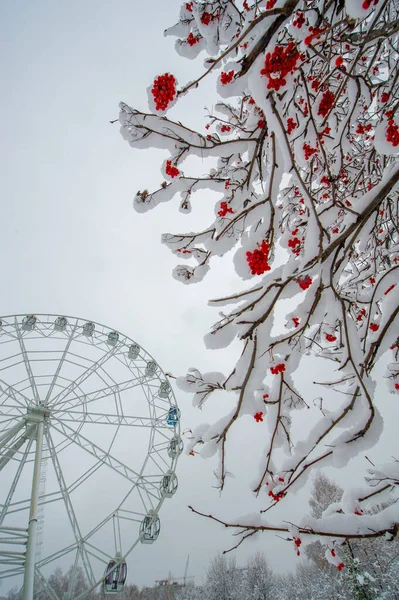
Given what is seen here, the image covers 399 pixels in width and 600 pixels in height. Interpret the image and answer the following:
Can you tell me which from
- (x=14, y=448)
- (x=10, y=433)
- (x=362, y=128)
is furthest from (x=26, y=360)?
(x=362, y=128)

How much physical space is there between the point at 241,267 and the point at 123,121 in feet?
3.52

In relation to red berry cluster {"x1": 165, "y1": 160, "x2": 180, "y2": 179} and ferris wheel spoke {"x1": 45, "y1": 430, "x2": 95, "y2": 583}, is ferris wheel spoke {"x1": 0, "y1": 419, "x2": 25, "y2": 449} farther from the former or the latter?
red berry cluster {"x1": 165, "y1": 160, "x2": 180, "y2": 179}

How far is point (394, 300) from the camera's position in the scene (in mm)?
1411

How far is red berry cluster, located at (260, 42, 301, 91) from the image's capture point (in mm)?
1247

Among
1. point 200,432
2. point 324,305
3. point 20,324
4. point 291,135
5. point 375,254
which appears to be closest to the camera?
point 324,305

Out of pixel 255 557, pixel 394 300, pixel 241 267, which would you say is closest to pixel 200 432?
pixel 241 267

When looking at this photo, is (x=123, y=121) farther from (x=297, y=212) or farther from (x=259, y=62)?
(x=297, y=212)

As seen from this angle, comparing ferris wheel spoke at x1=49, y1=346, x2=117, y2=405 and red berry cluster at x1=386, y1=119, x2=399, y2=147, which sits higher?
ferris wheel spoke at x1=49, y1=346, x2=117, y2=405

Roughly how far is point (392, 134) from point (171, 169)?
124cm

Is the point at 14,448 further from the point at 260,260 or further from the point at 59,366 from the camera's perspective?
the point at 260,260

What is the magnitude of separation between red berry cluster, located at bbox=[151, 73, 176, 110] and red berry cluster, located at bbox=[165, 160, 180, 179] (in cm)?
40

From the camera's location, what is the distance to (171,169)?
1.94 metres

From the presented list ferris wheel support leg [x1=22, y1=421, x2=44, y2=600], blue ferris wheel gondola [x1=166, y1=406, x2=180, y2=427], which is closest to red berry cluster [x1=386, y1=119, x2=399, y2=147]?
ferris wheel support leg [x1=22, y1=421, x2=44, y2=600]

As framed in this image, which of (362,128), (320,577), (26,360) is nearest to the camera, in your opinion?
(362,128)
